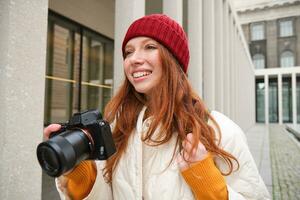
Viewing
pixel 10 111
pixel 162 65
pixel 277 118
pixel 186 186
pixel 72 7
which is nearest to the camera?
pixel 186 186

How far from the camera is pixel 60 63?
629 cm

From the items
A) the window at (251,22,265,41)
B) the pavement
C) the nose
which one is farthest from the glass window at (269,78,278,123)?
the nose

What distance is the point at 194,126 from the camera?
4.39ft

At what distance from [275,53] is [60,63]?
97.8ft

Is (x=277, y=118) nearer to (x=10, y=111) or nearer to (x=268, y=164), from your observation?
(x=268, y=164)

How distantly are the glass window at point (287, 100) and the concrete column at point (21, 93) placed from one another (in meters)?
25.6

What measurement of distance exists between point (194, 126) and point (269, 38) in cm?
3320

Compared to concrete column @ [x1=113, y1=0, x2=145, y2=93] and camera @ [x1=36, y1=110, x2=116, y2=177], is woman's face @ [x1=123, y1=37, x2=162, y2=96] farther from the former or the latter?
concrete column @ [x1=113, y1=0, x2=145, y2=93]

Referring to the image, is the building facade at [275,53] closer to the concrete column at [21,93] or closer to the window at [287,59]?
the window at [287,59]

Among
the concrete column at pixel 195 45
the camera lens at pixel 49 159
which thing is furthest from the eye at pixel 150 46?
the concrete column at pixel 195 45

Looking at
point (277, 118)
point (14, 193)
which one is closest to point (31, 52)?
point (14, 193)

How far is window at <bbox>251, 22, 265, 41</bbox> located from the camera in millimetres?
31500

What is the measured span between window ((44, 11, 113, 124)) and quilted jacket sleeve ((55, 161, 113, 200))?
4.74 meters

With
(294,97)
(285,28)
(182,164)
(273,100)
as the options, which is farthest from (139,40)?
(285,28)
